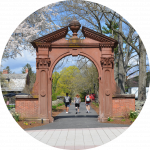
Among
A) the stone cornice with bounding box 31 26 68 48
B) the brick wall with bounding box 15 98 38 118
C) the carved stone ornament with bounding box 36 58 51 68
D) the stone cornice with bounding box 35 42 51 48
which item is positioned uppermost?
the stone cornice with bounding box 31 26 68 48

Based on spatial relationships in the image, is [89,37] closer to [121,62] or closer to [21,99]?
[21,99]

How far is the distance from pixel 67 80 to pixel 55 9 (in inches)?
1413

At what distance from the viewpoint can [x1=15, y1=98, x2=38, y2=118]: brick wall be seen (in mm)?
12539

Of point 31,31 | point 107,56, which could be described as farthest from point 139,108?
point 31,31

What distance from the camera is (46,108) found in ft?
41.6

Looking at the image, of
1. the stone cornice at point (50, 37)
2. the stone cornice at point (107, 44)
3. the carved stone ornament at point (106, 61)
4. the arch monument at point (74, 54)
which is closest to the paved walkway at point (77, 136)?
the arch monument at point (74, 54)

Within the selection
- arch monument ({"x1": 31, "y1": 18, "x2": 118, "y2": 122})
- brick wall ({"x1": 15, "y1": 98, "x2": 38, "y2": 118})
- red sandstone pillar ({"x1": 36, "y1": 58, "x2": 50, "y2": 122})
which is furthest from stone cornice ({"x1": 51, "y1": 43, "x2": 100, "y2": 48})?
brick wall ({"x1": 15, "y1": 98, "x2": 38, "y2": 118})

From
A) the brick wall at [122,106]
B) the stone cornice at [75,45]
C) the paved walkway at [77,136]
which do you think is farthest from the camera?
the stone cornice at [75,45]

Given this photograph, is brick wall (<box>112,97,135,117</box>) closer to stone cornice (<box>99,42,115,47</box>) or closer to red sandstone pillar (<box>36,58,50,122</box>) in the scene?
stone cornice (<box>99,42,115,47</box>)

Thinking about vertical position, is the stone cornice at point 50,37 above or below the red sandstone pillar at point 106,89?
above

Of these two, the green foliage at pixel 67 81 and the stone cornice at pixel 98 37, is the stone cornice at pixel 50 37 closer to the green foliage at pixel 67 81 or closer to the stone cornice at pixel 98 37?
the stone cornice at pixel 98 37

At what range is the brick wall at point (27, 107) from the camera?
1254cm

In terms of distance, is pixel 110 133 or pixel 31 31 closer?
pixel 110 133

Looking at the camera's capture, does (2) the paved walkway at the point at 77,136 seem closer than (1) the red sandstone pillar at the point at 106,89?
Yes
